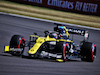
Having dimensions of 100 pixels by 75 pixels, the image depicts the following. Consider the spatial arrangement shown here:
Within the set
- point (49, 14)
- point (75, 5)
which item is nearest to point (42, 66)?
point (49, 14)

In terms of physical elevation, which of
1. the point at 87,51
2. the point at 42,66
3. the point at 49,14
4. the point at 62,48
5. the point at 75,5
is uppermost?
the point at 75,5

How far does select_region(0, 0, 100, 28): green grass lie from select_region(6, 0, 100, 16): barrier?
1.09 feet

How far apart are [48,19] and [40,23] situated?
120 cm

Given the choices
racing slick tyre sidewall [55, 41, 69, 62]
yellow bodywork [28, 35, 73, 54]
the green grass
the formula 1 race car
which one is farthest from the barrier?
racing slick tyre sidewall [55, 41, 69, 62]

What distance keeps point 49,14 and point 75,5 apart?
1.99m

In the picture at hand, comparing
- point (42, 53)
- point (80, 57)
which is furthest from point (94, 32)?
point (42, 53)

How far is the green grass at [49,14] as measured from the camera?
13.1 metres

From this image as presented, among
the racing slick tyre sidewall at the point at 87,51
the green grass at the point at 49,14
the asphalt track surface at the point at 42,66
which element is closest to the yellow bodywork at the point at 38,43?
the asphalt track surface at the point at 42,66

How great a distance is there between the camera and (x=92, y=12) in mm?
13594

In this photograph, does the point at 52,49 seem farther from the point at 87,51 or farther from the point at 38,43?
the point at 87,51

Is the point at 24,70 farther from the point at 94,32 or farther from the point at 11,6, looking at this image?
the point at 11,6

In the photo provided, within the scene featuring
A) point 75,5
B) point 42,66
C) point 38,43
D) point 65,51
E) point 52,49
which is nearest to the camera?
point 42,66

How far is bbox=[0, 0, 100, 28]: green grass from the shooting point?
43.1 feet

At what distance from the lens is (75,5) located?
13.9m
